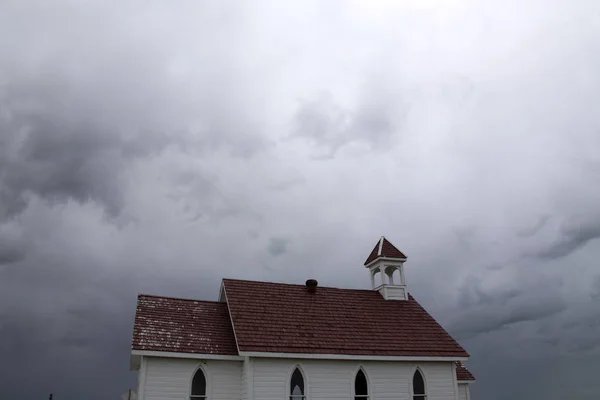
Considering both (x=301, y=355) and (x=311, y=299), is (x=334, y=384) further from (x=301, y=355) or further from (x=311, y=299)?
(x=311, y=299)

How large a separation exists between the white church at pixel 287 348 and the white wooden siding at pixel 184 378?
0.14 ft

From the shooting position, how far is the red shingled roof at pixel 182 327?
2222cm

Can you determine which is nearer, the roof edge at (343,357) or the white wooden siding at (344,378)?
the roof edge at (343,357)

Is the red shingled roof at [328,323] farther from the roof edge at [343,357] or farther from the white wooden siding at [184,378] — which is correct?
the white wooden siding at [184,378]

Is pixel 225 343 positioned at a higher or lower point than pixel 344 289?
lower

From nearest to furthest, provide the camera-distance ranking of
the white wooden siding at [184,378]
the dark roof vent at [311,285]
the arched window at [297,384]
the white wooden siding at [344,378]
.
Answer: the white wooden siding at [184,378] < the white wooden siding at [344,378] < the arched window at [297,384] < the dark roof vent at [311,285]

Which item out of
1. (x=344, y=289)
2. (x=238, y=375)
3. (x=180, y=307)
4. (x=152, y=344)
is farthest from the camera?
(x=344, y=289)

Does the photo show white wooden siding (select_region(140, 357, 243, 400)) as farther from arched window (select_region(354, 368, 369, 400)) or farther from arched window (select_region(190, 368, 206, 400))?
arched window (select_region(354, 368, 369, 400))

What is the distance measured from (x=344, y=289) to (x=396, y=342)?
503cm

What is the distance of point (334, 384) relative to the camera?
942 inches

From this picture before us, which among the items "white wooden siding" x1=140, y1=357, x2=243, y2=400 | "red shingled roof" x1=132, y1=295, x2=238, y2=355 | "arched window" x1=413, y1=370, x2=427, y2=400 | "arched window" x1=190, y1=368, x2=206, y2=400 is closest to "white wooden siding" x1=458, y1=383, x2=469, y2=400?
"arched window" x1=413, y1=370, x2=427, y2=400

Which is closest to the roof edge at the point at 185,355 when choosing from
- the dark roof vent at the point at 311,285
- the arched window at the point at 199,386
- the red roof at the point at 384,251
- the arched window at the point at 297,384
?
the arched window at the point at 199,386

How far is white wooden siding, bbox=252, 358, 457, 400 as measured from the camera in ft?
74.9

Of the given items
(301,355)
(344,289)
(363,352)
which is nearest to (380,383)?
(363,352)
